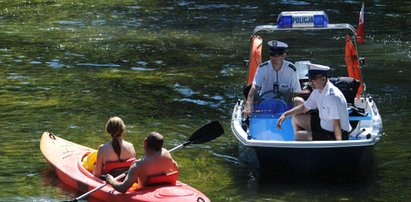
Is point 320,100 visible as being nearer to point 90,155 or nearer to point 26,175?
point 90,155

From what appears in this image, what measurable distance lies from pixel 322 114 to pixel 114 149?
2.79m

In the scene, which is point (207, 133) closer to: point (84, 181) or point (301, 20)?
point (84, 181)

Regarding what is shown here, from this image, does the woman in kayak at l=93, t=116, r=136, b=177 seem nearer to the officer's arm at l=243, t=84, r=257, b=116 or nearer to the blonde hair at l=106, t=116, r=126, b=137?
the blonde hair at l=106, t=116, r=126, b=137

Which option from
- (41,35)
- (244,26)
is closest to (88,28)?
(41,35)

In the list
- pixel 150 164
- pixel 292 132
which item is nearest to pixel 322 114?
pixel 292 132

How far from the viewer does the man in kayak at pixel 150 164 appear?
10086 mm

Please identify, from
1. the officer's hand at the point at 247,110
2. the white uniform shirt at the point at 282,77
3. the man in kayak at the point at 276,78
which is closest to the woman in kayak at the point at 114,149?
the officer's hand at the point at 247,110

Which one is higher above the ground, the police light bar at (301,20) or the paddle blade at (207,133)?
the police light bar at (301,20)

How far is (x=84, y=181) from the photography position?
11.1 meters

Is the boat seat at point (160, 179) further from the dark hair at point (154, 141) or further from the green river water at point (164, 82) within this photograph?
the green river water at point (164, 82)

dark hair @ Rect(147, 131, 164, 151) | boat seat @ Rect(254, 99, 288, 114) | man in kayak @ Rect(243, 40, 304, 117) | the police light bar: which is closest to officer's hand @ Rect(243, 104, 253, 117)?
boat seat @ Rect(254, 99, 288, 114)

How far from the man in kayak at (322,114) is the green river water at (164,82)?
2.10 feet

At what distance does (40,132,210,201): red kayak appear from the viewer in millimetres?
10008

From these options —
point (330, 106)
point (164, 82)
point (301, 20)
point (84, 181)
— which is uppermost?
point (301, 20)
